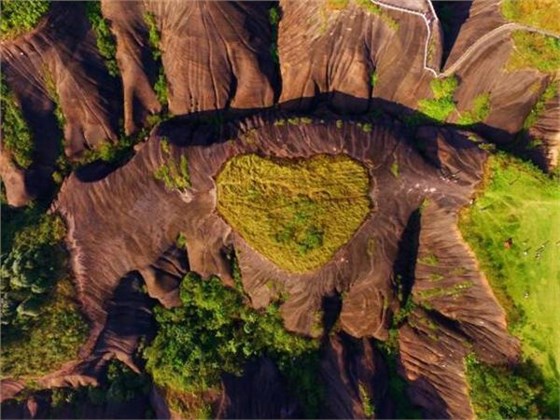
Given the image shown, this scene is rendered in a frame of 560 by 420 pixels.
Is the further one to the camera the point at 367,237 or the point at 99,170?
the point at 99,170

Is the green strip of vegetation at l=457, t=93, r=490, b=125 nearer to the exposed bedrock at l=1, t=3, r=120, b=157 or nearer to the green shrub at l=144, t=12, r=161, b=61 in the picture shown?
the green shrub at l=144, t=12, r=161, b=61

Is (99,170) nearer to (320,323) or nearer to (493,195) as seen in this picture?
(320,323)

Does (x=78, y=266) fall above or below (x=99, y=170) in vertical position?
below

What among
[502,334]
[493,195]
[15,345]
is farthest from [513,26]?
[15,345]

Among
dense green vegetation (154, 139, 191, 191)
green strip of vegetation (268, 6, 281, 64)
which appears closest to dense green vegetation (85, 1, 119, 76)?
dense green vegetation (154, 139, 191, 191)

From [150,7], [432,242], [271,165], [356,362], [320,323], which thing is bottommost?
[356,362]
